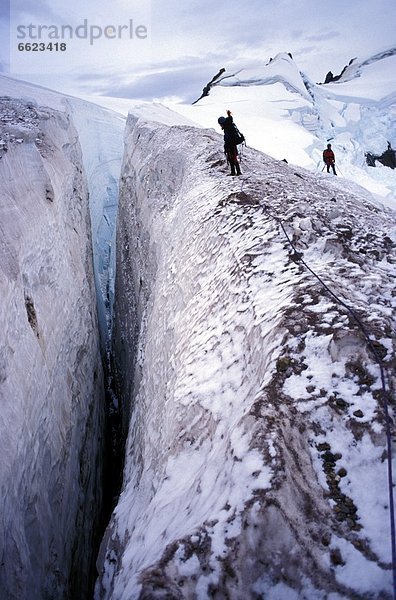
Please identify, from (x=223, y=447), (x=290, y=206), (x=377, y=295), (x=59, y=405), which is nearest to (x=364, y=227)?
(x=290, y=206)

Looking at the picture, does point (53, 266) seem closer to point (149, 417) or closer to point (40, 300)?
point (40, 300)

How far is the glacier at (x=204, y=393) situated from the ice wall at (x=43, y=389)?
0.05m

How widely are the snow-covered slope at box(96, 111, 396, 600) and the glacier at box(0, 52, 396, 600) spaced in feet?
0.05

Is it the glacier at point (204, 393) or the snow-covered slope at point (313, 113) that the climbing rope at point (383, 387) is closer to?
the glacier at point (204, 393)

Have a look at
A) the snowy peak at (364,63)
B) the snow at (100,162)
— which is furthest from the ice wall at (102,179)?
the snowy peak at (364,63)

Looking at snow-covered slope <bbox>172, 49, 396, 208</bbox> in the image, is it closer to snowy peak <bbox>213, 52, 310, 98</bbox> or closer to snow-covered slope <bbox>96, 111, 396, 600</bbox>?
snowy peak <bbox>213, 52, 310, 98</bbox>

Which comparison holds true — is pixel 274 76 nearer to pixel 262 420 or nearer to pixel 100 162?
pixel 100 162

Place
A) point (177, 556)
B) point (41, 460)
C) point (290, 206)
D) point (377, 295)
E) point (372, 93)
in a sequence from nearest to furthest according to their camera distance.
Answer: point (177, 556)
point (377, 295)
point (41, 460)
point (290, 206)
point (372, 93)

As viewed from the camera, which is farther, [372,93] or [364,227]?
[372,93]

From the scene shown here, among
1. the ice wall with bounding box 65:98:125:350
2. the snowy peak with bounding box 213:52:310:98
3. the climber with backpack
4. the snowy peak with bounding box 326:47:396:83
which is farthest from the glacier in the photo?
the snowy peak with bounding box 326:47:396:83

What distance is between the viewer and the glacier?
105 inches

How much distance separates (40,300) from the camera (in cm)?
750

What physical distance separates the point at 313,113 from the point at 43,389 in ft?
130

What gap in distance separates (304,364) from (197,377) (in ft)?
4.66
